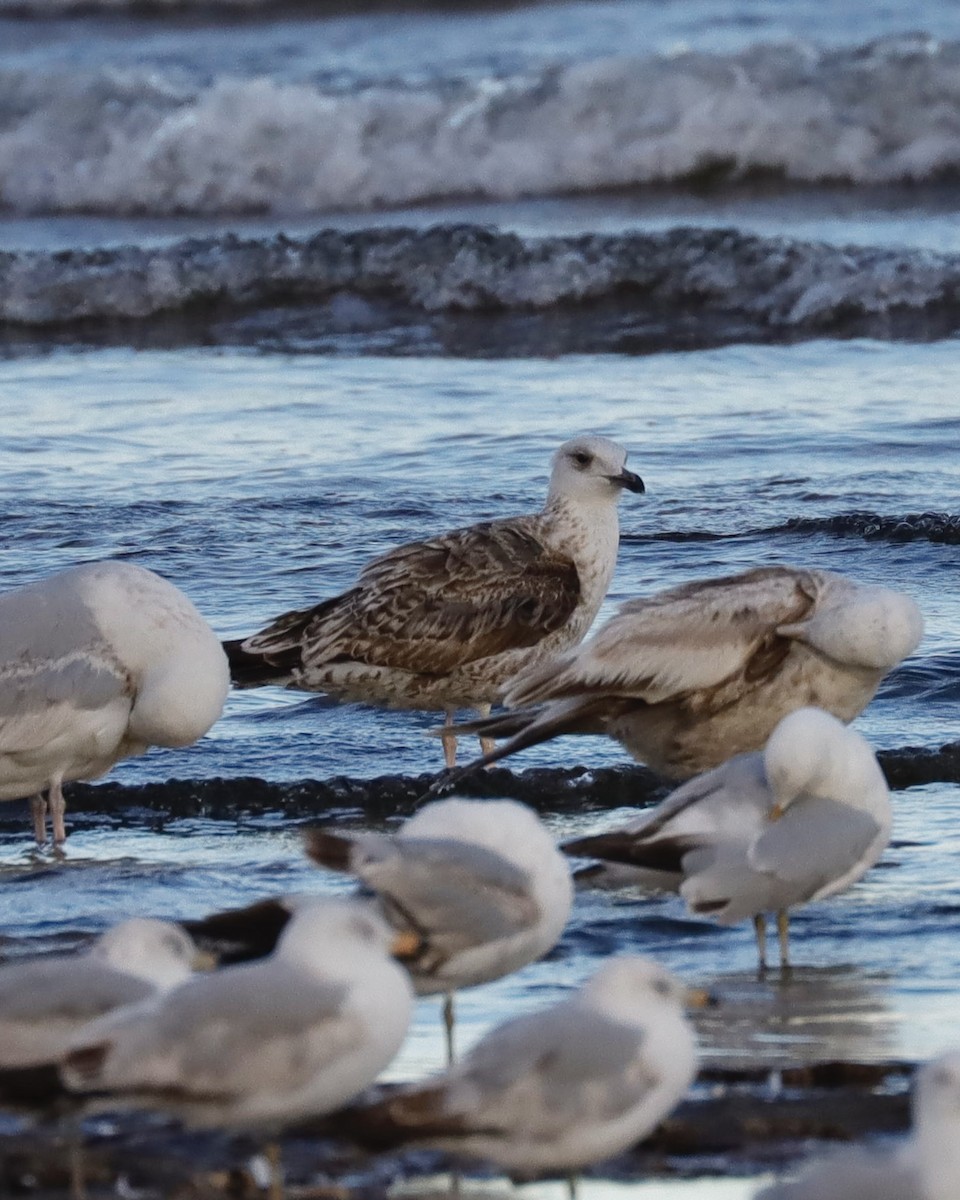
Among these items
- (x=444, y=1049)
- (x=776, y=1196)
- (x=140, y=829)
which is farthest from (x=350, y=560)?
(x=776, y=1196)

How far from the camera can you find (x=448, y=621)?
789 centimetres


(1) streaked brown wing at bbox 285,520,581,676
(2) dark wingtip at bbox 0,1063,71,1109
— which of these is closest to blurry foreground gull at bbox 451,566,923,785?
(1) streaked brown wing at bbox 285,520,581,676

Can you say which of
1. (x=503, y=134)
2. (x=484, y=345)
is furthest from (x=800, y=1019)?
(x=503, y=134)

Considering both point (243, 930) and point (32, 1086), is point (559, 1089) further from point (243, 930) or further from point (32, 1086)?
point (243, 930)

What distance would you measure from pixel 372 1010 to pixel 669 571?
587 cm

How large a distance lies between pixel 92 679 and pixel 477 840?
2663 mm

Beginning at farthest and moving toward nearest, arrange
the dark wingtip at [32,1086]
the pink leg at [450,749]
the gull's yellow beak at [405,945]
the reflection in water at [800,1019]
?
1. the pink leg at [450,749]
2. the reflection in water at [800,1019]
3. the gull's yellow beak at [405,945]
4. the dark wingtip at [32,1086]

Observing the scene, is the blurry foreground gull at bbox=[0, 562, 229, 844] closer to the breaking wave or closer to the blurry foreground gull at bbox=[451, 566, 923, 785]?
the blurry foreground gull at bbox=[451, 566, 923, 785]

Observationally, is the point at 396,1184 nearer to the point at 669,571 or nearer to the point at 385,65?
the point at 669,571

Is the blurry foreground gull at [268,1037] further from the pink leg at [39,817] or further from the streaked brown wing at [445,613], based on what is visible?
the streaked brown wing at [445,613]

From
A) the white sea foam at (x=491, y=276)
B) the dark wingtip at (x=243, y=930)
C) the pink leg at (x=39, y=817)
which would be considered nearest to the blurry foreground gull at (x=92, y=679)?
the pink leg at (x=39, y=817)

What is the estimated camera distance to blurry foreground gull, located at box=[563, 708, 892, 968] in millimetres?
5375

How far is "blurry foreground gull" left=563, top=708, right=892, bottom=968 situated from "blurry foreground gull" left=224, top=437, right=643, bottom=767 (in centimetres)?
215

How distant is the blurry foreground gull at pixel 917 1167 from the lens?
339 cm
